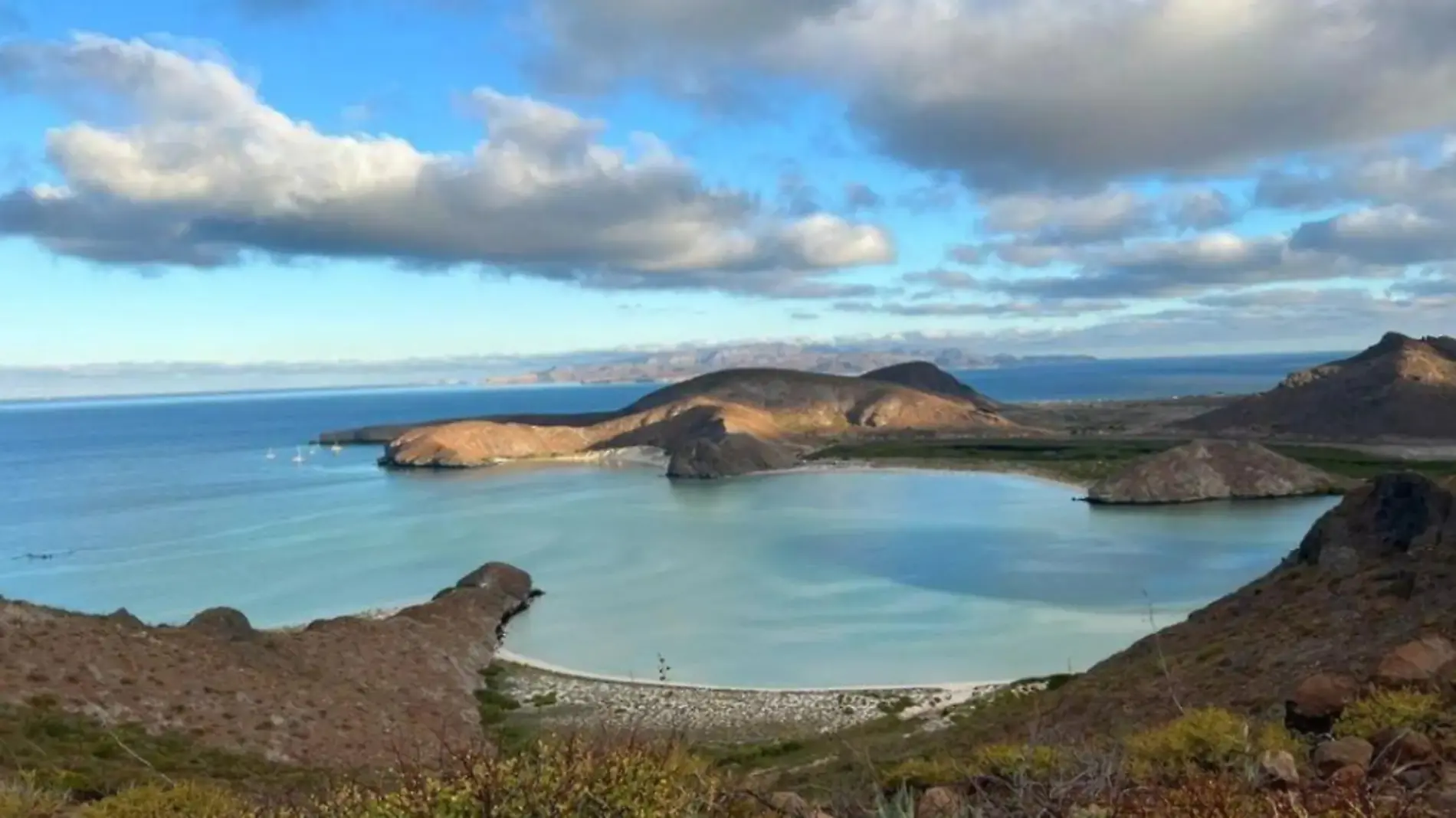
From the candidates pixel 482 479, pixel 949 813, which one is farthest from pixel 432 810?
pixel 482 479

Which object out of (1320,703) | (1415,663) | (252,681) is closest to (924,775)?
Result: (1320,703)

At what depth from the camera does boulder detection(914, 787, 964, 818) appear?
5348 mm

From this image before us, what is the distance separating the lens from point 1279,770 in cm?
536

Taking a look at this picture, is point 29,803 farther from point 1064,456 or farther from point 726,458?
point 1064,456

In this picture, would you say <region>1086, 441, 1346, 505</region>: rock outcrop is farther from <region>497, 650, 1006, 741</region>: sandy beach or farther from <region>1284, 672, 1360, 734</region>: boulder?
<region>1284, 672, 1360, 734</region>: boulder

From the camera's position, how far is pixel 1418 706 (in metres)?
6.43

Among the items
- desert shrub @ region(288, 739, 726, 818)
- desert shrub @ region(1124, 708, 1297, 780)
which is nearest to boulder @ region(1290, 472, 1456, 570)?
desert shrub @ region(1124, 708, 1297, 780)

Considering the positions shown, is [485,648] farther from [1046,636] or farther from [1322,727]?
[1322,727]

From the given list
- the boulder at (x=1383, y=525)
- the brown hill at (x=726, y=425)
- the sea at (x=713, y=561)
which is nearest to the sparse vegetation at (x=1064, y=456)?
the sea at (x=713, y=561)

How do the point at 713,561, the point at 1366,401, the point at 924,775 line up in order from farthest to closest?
1. the point at 1366,401
2. the point at 713,561
3. the point at 924,775

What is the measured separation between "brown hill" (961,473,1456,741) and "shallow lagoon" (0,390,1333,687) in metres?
9.82

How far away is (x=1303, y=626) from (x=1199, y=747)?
9.24 m

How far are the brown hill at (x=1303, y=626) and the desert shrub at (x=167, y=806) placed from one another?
6.19m

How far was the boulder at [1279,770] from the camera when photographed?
529 centimetres
